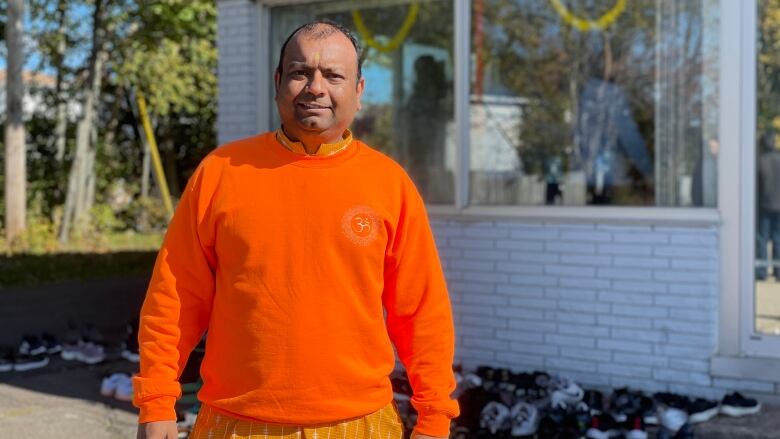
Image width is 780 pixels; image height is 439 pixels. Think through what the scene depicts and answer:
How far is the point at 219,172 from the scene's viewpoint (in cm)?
215

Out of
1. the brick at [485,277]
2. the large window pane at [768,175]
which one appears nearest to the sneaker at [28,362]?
the brick at [485,277]

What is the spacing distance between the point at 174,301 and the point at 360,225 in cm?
44

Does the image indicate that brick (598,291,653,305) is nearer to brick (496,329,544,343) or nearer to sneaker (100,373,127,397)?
brick (496,329,544,343)

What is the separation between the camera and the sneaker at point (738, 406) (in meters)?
5.08

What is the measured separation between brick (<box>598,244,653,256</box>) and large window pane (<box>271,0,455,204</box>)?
1.32 meters

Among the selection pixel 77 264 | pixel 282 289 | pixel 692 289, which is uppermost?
pixel 282 289

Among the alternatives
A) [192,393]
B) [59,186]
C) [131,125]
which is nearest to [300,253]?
[192,393]

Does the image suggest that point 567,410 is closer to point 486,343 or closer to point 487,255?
point 486,343

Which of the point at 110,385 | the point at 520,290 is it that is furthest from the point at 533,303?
the point at 110,385

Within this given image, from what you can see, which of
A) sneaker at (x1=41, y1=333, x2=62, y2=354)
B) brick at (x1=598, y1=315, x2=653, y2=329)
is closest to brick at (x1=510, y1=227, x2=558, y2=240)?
brick at (x1=598, y1=315, x2=653, y2=329)

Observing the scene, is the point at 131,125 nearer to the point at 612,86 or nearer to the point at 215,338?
the point at 612,86

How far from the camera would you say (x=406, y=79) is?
7.07 meters

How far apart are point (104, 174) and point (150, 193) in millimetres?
1216

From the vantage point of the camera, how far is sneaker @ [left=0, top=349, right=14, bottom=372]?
6611 mm
